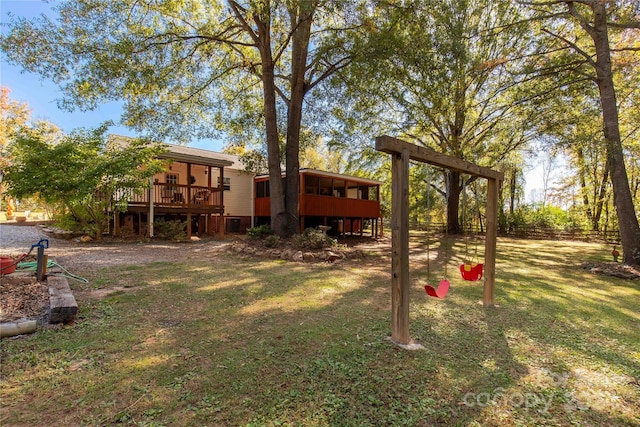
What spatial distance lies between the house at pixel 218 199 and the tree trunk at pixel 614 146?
10033mm

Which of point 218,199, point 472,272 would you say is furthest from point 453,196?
point 472,272

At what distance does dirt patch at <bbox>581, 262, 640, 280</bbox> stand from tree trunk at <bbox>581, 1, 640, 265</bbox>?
12.8 inches

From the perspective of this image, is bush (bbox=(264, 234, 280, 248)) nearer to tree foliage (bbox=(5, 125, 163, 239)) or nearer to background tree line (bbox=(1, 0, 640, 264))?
background tree line (bbox=(1, 0, 640, 264))

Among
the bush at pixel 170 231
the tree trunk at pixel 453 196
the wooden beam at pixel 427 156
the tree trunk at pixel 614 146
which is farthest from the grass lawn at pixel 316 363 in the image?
the tree trunk at pixel 453 196

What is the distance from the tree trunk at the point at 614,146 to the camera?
27.4ft

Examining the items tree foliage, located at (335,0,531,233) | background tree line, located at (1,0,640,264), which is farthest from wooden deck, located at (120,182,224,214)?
tree foliage, located at (335,0,531,233)

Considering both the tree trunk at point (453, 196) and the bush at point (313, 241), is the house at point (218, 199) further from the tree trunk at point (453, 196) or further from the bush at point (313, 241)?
the tree trunk at point (453, 196)

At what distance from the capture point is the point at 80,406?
2.06 metres

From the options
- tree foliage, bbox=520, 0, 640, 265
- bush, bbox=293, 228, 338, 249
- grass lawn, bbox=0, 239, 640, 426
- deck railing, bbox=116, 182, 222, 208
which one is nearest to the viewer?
grass lawn, bbox=0, 239, 640, 426

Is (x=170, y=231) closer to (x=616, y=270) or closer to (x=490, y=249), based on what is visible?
(x=490, y=249)

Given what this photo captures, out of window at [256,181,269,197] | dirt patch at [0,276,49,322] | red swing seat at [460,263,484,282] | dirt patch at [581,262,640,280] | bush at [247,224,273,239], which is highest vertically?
window at [256,181,269,197]

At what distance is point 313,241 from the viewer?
935cm

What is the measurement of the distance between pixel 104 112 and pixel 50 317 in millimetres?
8913

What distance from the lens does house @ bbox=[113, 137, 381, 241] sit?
12.5 meters
